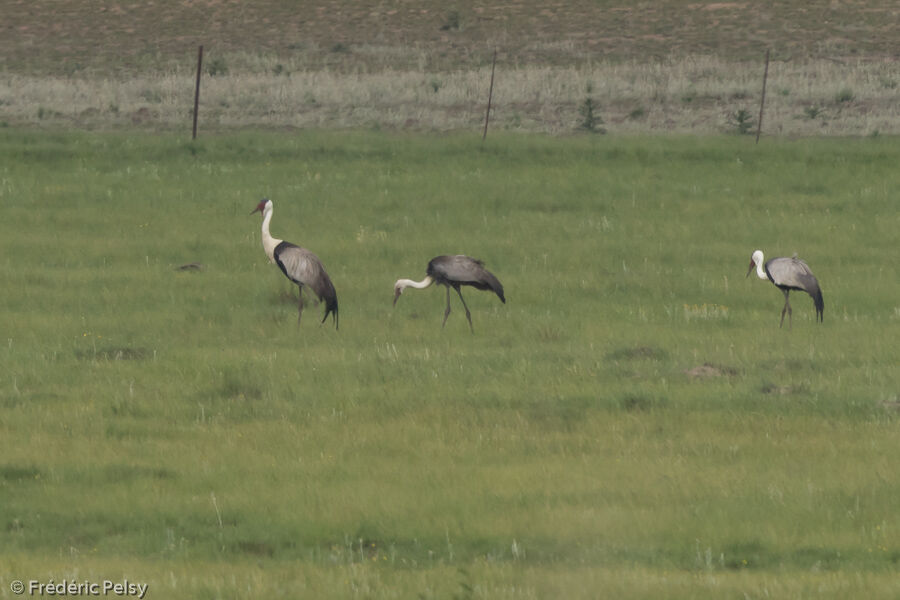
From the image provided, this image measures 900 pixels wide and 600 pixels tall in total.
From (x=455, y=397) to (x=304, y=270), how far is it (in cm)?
524

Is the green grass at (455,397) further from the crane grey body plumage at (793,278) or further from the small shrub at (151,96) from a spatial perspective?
the small shrub at (151,96)

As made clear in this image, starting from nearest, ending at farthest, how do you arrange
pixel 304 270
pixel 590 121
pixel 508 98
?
pixel 304 270 < pixel 590 121 < pixel 508 98

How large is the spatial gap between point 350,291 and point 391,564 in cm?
1211

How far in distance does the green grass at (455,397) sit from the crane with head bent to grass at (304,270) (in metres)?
0.45

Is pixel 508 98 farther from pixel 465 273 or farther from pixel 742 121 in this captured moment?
pixel 465 273

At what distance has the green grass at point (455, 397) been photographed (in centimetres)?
1029

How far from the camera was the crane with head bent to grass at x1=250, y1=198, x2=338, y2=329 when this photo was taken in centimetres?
1912

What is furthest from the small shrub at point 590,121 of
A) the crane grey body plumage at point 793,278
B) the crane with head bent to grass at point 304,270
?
the crane grey body plumage at point 793,278

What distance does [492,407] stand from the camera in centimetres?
1462

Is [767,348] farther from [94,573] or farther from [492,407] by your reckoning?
[94,573]

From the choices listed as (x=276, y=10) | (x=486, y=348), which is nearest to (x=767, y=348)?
(x=486, y=348)

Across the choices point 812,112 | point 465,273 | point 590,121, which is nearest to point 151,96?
point 590,121

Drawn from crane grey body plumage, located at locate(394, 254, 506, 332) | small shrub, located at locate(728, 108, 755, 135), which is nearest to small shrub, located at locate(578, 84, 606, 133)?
small shrub, located at locate(728, 108, 755, 135)

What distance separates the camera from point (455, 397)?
15.0 meters
